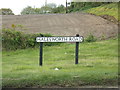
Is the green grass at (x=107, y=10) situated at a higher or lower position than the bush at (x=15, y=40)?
higher

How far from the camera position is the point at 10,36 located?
1188 cm

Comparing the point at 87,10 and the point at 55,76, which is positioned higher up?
the point at 87,10

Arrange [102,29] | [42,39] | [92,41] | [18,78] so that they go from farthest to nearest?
[102,29], [92,41], [42,39], [18,78]

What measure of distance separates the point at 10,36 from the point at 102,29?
28.4 feet

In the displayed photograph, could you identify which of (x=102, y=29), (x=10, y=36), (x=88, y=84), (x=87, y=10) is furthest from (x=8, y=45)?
(x=87, y=10)

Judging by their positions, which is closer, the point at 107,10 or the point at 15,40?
the point at 15,40

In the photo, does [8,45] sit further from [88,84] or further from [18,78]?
[88,84]

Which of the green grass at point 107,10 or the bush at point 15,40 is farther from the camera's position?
the green grass at point 107,10

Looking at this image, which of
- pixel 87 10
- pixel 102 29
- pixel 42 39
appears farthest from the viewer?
pixel 87 10

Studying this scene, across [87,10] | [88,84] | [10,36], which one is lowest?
[88,84]

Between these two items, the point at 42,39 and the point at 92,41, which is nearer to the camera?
the point at 42,39

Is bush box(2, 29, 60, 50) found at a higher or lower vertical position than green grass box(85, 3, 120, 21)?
lower

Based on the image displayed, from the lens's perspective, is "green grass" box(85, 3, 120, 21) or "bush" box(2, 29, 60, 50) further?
"green grass" box(85, 3, 120, 21)

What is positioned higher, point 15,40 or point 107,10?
point 107,10
